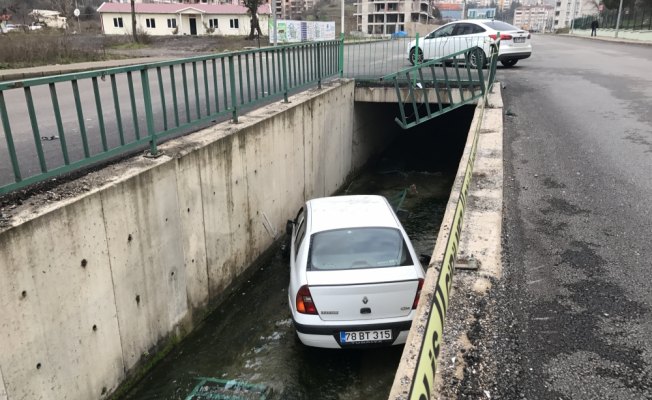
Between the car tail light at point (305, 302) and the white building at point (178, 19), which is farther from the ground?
the white building at point (178, 19)

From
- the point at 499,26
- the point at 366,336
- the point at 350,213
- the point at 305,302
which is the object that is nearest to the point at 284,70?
the point at 350,213

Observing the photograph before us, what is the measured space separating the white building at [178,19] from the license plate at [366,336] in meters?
60.0

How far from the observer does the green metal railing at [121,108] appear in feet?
15.6

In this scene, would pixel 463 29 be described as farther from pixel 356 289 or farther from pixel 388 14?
pixel 388 14

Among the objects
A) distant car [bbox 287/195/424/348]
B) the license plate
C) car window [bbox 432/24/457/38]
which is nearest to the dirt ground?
car window [bbox 432/24/457/38]

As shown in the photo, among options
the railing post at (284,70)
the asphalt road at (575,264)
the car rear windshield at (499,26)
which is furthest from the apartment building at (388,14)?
the asphalt road at (575,264)

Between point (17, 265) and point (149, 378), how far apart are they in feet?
7.73

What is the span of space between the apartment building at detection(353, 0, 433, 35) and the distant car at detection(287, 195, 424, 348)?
3639 inches

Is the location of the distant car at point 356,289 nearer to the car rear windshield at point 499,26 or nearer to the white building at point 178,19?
the car rear windshield at point 499,26

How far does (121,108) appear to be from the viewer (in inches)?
378

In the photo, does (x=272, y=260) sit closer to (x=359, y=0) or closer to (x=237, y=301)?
(x=237, y=301)

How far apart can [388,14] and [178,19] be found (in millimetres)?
49069

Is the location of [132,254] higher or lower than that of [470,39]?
lower

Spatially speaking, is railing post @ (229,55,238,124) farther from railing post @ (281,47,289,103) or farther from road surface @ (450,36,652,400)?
road surface @ (450,36,652,400)
